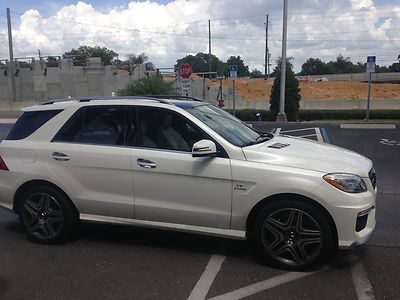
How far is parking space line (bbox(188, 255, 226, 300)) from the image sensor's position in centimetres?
386

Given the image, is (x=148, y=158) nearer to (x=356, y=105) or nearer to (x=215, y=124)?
(x=215, y=124)

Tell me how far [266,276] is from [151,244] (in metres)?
1.49

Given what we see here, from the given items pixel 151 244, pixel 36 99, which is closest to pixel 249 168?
pixel 151 244

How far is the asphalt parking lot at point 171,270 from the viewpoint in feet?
12.9

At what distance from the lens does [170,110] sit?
15.9 ft

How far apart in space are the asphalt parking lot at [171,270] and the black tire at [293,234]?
0.14m

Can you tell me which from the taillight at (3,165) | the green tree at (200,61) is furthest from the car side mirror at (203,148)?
the green tree at (200,61)

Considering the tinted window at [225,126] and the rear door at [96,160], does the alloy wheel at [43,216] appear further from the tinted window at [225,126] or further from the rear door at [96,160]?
the tinted window at [225,126]

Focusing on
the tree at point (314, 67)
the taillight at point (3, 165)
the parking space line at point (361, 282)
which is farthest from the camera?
the tree at point (314, 67)

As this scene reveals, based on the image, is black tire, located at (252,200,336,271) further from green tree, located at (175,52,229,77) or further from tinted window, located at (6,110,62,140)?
green tree, located at (175,52,229,77)

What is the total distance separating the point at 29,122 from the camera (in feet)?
17.8

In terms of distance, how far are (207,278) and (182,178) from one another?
100 cm

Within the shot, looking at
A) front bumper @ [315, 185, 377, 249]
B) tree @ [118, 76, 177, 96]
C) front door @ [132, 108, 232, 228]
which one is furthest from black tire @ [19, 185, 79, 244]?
tree @ [118, 76, 177, 96]

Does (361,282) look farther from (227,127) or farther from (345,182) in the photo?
(227,127)
